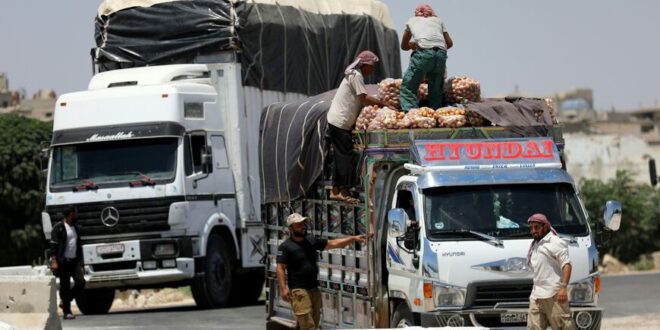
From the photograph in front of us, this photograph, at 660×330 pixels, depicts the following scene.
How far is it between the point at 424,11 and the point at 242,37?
816 cm

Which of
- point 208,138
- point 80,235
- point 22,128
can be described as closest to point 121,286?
point 80,235

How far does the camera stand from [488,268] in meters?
14.1

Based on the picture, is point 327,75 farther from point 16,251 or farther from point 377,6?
point 16,251

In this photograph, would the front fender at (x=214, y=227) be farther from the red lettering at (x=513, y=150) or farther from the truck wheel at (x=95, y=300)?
the red lettering at (x=513, y=150)

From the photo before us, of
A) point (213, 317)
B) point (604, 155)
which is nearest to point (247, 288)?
point (213, 317)

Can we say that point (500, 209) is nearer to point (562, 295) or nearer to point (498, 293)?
point (498, 293)

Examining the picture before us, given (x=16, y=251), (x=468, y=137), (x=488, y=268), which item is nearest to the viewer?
(x=488, y=268)

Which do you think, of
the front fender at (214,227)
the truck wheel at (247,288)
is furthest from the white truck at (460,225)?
the truck wheel at (247,288)

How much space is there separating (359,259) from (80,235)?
31.1 feet

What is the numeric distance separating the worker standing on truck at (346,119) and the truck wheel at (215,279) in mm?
8639

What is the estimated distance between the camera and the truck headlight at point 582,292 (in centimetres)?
1427

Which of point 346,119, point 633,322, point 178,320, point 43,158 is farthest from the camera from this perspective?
point 43,158

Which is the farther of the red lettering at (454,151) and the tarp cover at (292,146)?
the tarp cover at (292,146)

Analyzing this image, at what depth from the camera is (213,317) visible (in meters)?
23.0
